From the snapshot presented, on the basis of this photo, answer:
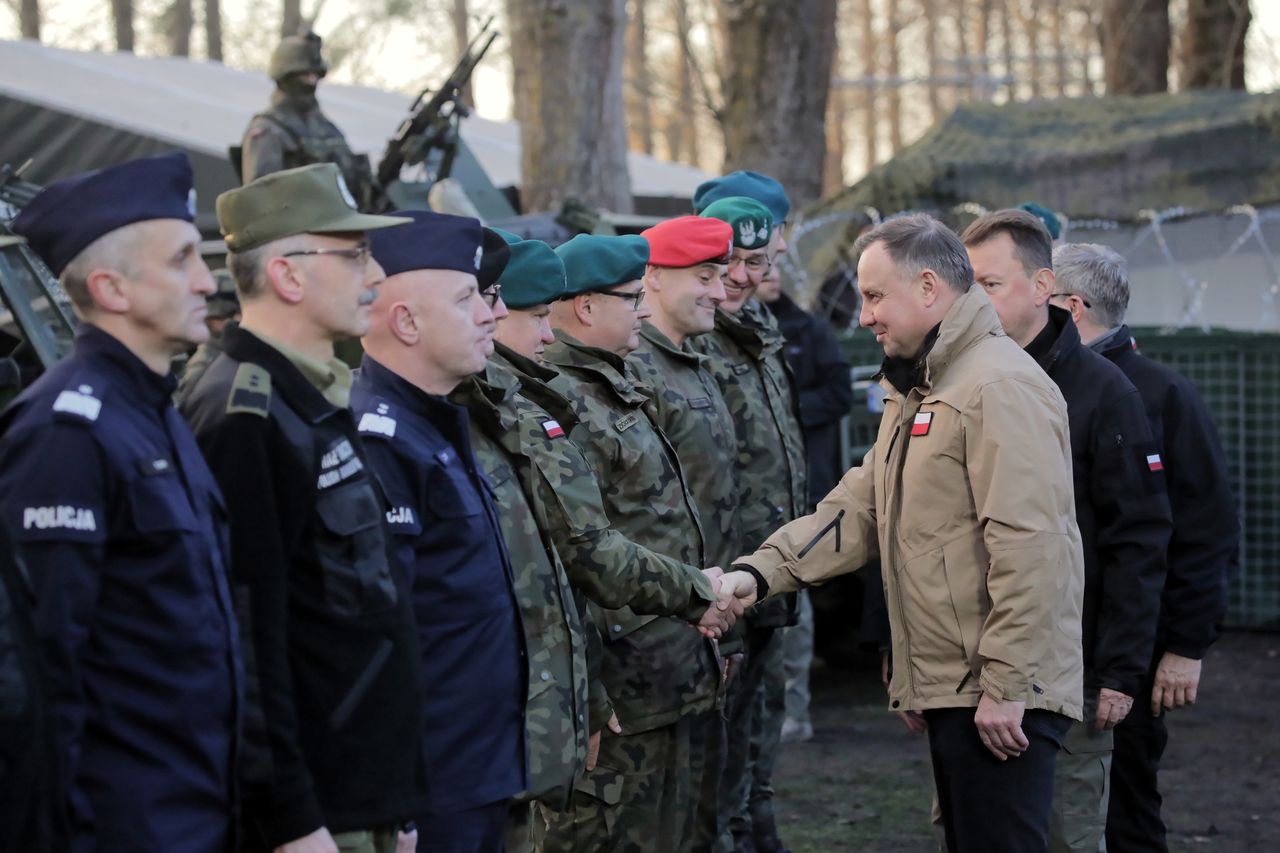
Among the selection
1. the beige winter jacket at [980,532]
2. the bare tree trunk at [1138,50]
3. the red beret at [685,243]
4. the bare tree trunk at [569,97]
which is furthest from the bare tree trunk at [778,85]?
the beige winter jacket at [980,532]

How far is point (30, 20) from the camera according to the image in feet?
89.9

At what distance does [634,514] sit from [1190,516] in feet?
5.56

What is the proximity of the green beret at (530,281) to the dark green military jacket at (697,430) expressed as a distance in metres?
0.98

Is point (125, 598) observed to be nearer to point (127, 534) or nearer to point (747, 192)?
point (127, 534)

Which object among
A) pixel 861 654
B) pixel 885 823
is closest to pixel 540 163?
pixel 861 654

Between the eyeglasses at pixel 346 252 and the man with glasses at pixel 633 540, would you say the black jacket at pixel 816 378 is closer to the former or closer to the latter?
the man with glasses at pixel 633 540

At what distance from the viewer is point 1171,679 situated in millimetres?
5035

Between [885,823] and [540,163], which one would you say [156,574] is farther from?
[540,163]

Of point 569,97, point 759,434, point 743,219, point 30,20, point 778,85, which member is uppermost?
point 30,20

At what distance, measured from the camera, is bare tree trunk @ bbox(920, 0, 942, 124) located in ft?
155

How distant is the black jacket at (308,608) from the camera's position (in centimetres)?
283

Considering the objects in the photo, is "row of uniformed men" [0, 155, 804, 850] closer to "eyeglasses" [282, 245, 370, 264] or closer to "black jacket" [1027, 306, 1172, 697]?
"eyeglasses" [282, 245, 370, 264]

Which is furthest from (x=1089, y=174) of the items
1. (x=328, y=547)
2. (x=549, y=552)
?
(x=328, y=547)

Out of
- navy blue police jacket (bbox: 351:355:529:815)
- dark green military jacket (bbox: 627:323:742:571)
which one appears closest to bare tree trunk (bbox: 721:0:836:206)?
dark green military jacket (bbox: 627:323:742:571)
